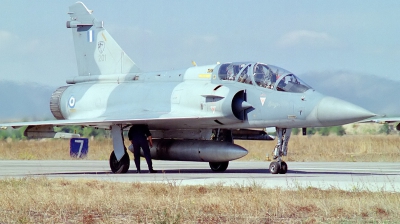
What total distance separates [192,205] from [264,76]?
732 centimetres

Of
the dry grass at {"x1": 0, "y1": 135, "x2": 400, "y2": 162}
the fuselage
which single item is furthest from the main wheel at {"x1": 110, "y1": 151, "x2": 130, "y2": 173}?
the dry grass at {"x1": 0, "y1": 135, "x2": 400, "y2": 162}

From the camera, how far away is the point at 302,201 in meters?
8.94

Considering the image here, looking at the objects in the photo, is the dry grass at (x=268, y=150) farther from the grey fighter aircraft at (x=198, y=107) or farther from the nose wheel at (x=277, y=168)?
the nose wheel at (x=277, y=168)

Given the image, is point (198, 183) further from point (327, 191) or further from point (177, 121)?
point (177, 121)

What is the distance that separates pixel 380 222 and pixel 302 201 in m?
1.83

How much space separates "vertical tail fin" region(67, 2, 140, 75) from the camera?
19.7 metres

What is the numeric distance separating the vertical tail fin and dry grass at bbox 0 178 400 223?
928cm

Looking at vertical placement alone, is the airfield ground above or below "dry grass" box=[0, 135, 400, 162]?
above

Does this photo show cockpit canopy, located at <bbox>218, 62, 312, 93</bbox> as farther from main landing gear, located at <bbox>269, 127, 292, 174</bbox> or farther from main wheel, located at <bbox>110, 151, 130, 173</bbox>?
main wheel, located at <bbox>110, 151, 130, 173</bbox>

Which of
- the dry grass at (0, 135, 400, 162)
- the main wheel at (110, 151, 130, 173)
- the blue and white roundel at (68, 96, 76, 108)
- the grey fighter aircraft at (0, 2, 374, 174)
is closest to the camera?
the grey fighter aircraft at (0, 2, 374, 174)

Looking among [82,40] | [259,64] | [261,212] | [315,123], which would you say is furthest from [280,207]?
[82,40]

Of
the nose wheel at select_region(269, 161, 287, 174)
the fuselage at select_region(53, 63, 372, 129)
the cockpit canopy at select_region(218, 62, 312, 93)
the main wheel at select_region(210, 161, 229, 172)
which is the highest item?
the cockpit canopy at select_region(218, 62, 312, 93)

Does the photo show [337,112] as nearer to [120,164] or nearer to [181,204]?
[120,164]

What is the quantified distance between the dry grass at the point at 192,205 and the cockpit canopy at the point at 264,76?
190 inches
